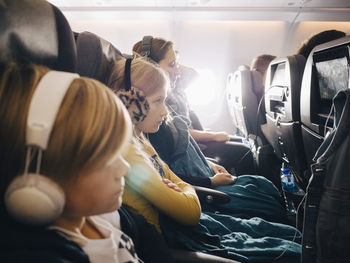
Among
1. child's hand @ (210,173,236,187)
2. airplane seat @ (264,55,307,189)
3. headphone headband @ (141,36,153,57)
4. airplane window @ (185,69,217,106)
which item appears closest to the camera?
airplane seat @ (264,55,307,189)

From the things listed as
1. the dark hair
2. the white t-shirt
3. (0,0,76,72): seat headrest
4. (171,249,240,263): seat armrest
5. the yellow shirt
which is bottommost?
(171,249,240,263): seat armrest

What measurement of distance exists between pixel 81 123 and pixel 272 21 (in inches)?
224

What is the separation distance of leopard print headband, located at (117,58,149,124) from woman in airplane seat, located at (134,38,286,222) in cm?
54

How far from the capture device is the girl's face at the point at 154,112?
1192 mm

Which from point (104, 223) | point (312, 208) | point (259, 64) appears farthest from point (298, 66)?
point (259, 64)

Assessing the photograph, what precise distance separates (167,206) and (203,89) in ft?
15.0

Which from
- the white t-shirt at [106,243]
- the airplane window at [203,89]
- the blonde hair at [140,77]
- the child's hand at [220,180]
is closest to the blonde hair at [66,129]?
the white t-shirt at [106,243]

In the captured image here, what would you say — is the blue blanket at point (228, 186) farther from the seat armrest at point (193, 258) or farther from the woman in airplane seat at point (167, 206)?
the seat armrest at point (193, 258)

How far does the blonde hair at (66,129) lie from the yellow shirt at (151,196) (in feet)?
1.48

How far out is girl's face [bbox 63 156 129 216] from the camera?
534 millimetres

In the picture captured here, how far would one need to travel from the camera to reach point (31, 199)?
0.46 metres

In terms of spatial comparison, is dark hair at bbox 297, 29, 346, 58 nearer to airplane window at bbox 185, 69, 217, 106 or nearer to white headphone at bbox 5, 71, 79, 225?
white headphone at bbox 5, 71, 79, 225

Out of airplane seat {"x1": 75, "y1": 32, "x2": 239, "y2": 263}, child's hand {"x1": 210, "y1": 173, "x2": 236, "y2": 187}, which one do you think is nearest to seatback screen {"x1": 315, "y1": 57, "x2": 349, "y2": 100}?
child's hand {"x1": 210, "y1": 173, "x2": 236, "y2": 187}

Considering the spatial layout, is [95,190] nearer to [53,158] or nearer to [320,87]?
[53,158]
